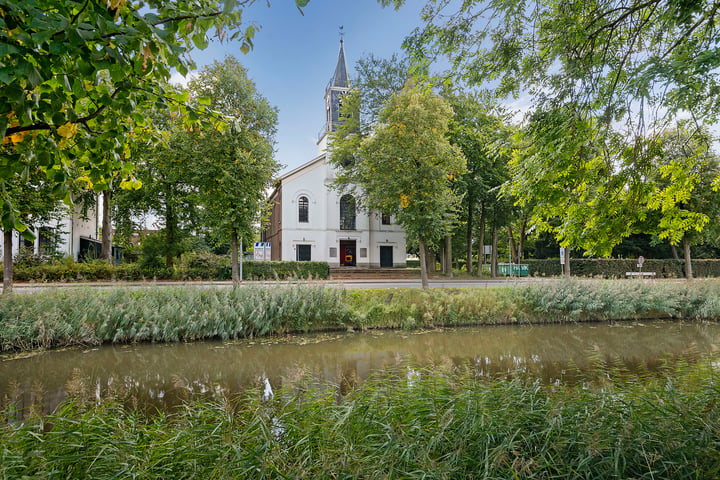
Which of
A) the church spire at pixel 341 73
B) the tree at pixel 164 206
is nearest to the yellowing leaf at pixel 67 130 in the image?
the tree at pixel 164 206

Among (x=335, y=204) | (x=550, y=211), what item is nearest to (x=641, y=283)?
(x=550, y=211)

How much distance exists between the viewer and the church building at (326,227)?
29.8m

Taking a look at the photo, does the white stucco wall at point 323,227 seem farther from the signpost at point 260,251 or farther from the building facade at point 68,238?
the signpost at point 260,251

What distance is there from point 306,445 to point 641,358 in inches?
312

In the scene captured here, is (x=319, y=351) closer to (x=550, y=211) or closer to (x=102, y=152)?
(x=550, y=211)

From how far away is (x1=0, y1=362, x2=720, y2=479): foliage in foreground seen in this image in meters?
2.59

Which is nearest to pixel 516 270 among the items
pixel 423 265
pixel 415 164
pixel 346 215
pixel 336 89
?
pixel 346 215

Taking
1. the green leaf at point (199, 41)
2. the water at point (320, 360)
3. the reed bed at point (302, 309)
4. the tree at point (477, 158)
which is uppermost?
the tree at point (477, 158)

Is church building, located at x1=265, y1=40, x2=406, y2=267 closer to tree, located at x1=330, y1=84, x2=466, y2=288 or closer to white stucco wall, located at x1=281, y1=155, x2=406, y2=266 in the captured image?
white stucco wall, located at x1=281, y1=155, x2=406, y2=266

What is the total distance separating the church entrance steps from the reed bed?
1387 centimetres

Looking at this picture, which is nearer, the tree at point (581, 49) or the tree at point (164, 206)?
the tree at point (581, 49)

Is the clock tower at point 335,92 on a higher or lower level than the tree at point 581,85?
higher

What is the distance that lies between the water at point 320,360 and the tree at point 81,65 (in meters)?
3.64

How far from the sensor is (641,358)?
779 cm
